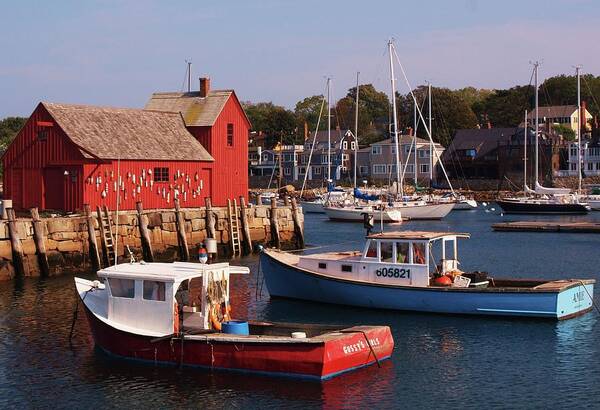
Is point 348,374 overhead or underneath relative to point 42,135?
underneath

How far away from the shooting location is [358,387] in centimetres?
2298

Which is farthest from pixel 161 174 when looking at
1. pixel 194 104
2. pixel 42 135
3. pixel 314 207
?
pixel 314 207

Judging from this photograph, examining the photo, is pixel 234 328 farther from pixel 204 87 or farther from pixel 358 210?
pixel 358 210

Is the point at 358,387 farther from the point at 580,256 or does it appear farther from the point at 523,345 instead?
the point at 580,256

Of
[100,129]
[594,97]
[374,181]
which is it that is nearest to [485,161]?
[374,181]

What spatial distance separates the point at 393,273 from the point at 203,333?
30.4 feet

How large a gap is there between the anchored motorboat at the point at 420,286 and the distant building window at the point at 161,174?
60.5 ft

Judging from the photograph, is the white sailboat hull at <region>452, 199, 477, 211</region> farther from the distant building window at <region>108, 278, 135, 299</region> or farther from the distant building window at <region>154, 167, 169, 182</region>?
the distant building window at <region>108, 278, 135, 299</region>

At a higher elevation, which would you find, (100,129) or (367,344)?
(100,129)

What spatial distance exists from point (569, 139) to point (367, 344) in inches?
4926

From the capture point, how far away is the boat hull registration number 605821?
3173cm

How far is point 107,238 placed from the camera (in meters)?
43.2

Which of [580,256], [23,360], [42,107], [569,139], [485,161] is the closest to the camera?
[23,360]

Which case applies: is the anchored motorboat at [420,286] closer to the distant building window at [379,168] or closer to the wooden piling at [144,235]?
the wooden piling at [144,235]
